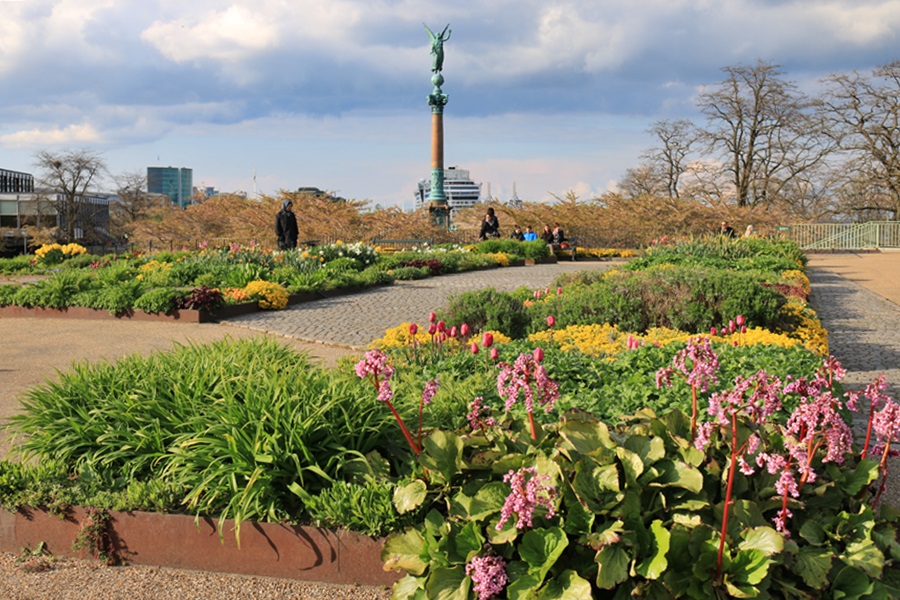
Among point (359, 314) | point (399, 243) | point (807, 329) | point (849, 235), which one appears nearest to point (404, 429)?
point (807, 329)

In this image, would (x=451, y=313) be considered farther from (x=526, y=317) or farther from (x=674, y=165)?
(x=674, y=165)

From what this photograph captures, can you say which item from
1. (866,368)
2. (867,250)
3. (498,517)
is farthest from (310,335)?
(867,250)

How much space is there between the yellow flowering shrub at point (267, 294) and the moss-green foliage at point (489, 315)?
450 cm

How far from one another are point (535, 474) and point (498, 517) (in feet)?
1.07

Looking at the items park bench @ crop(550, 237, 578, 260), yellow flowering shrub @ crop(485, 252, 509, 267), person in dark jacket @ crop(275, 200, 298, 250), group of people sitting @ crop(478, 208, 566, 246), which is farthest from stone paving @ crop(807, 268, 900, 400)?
group of people sitting @ crop(478, 208, 566, 246)

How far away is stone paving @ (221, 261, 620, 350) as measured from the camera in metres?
9.95

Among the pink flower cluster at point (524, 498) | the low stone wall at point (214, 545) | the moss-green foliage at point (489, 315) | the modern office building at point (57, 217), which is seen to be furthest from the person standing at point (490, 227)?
the modern office building at point (57, 217)

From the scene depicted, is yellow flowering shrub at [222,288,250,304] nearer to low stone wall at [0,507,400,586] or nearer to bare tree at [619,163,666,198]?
low stone wall at [0,507,400,586]

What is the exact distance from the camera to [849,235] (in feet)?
143

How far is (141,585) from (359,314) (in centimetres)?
849

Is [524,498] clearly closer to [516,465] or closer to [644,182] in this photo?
[516,465]

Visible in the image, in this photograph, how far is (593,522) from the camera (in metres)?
2.87

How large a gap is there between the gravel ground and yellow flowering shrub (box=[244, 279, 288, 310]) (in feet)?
29.6

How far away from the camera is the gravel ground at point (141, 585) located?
3.32 m
